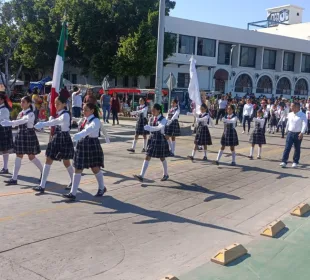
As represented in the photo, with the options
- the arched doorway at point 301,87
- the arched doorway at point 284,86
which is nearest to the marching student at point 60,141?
the arched doorway at point 284,86

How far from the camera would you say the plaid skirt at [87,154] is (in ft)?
23.0

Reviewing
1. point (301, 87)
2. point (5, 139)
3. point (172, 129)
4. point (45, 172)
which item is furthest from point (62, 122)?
point (301, 87)

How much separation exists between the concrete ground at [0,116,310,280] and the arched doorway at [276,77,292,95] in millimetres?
37481

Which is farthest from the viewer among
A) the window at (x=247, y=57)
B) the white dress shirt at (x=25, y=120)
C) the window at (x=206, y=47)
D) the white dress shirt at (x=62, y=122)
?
the window at (x=247, y=57)

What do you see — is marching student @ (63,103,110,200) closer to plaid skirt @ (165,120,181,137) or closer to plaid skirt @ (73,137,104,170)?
plaid skirt @ (73,137,104,170)

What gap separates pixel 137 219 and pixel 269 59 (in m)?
42.4

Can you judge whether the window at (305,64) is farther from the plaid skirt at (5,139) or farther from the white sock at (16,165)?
the white sock at (16,165)

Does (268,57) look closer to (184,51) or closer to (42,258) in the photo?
(184,51)

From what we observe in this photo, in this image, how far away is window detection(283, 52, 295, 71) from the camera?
47.0 metres

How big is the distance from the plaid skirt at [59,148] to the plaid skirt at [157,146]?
5.98ft

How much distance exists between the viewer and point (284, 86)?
156 ft

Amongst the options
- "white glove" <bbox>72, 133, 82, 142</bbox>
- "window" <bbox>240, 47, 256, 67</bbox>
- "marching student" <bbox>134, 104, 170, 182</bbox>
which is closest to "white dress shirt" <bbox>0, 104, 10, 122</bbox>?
"white glove" <bbox>72, 133, 82, 142</bbox>

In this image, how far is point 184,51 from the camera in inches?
1460

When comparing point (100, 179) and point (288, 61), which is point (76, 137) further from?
point (288, 61)
